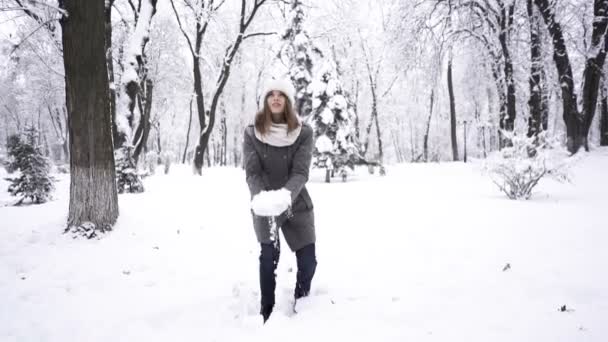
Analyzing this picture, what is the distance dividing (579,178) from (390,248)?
833 cm

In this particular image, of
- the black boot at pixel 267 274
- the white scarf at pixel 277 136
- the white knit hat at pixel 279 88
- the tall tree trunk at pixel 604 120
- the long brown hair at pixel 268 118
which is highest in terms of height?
the tall tree trunk at pixel 604 120

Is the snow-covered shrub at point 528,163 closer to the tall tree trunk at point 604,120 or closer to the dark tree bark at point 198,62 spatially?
the dark tree bark at point 198,62

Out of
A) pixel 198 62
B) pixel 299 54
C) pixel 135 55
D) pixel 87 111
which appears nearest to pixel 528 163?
pixel 87 111

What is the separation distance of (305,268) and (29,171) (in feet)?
31.3

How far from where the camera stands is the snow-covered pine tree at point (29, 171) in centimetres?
914

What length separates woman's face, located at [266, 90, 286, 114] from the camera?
278cm

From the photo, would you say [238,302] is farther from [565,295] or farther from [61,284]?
[565,295]

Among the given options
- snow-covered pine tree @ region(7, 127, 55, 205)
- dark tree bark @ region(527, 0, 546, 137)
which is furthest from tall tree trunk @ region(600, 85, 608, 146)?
snow-covered pine tree @ region(7, 127, 55, 205)

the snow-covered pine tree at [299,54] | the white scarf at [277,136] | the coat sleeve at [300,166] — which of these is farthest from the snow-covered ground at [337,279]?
the snow-covered pine tree at [299,54]

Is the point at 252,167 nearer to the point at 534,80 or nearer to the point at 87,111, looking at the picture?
the point at 87,111

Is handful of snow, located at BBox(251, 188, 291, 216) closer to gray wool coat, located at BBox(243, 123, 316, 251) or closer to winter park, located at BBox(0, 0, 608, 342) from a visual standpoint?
winter park, located at BBox(0, 0, 608, 342)

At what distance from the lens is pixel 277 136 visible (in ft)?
9.07

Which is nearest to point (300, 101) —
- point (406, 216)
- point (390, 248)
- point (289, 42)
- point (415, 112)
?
point (289, 42)

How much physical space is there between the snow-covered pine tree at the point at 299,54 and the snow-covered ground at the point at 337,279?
9.03 meters
